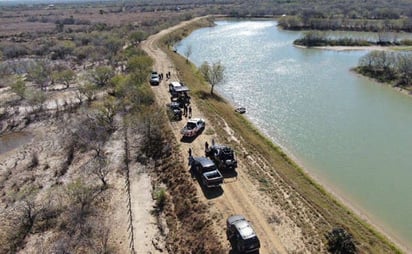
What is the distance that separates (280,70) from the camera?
77812mm

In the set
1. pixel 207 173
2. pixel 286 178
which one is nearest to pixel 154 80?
pixel 207 173

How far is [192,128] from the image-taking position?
132 ft

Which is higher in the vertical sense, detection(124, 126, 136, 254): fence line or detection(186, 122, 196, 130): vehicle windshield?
detection(186, 122, 196, 130): vehicle windshield

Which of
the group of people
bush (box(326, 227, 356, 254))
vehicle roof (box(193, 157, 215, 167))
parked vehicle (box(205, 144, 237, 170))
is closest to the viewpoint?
bush (box(326, 227, 356, 254))

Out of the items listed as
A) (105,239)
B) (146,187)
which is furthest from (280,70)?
(105,239)

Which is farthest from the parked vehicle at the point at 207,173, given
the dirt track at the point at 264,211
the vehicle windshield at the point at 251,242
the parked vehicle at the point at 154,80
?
the parked vehicle at the point at 154,80

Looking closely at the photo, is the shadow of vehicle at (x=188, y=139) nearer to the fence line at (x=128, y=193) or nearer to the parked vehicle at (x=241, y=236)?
the fence line at (x=128, y=193)

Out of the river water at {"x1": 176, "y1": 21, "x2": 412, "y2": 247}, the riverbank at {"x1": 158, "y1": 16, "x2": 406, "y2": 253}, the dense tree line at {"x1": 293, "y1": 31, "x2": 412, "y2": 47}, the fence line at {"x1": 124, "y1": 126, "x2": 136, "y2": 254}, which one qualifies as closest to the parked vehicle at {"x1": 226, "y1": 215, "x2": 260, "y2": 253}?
the riverbank at {"x1": 158, "y1": 16, "x2": 406, "y2": 253}

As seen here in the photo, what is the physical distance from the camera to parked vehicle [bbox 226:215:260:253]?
21.8 m

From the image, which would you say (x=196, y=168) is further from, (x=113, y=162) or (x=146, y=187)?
(x=113, y=162)

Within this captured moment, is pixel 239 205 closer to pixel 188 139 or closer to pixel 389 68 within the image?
pixel 188 139

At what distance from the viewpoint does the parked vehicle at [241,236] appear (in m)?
21.8

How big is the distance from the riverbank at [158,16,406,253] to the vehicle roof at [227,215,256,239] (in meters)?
5.51

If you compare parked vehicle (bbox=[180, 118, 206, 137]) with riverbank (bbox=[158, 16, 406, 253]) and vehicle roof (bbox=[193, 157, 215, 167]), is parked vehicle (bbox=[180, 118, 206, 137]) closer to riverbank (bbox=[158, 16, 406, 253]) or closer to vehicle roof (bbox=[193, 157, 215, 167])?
riverbank (bbox=[158, 16, 406, 253])
